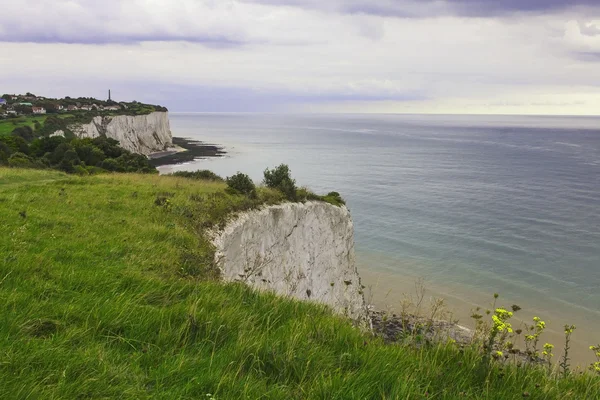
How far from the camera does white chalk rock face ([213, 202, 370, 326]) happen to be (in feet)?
53.2

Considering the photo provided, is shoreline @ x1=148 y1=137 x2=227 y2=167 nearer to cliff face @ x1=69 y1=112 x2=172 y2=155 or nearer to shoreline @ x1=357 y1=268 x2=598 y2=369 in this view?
cliff face @ x1=69 y1=112 x2=172 y2=155

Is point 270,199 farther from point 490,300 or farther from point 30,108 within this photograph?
point 30,108

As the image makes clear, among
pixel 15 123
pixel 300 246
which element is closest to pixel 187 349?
pixel 300 246

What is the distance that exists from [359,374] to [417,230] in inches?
→ 1659

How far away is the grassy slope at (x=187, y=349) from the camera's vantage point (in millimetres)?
3320

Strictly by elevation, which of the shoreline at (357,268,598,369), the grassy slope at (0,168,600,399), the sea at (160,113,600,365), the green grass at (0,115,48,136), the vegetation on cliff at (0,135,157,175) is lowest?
the shoreline at (357,268,598,369)

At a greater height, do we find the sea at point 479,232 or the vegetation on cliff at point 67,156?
the vegetation on cliff at point 67,156

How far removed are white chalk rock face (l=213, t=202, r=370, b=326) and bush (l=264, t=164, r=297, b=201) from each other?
2.51ft

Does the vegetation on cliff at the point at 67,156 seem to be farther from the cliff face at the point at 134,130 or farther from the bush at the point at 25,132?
the cliff face at the point at 134,130

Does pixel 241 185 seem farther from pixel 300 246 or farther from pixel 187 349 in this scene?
pixel 187 349

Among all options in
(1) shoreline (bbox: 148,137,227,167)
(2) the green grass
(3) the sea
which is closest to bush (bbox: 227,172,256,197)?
(3) the sea

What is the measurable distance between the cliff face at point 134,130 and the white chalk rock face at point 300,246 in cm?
6276

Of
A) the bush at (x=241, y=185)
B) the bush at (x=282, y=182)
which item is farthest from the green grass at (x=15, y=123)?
the bush at (x=241, y=185)

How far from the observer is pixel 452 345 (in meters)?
4.47
